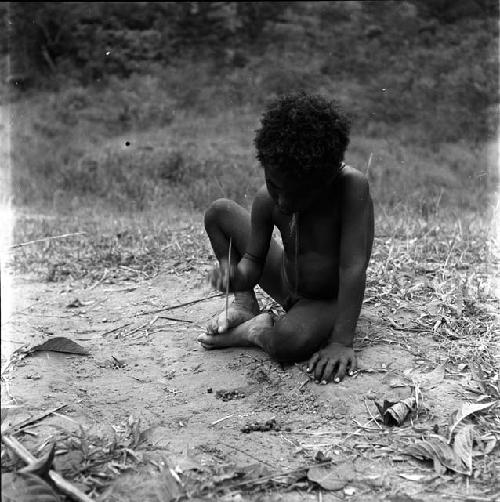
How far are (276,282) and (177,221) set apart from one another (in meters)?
2.69

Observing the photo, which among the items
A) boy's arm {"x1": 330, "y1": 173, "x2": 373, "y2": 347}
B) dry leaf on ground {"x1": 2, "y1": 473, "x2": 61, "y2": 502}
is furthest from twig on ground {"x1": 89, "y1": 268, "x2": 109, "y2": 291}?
dry leaf on ground {"x1": 2, "y1": 473, "x2": 61, "y2": 502}

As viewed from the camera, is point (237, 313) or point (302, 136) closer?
point (302, 136)

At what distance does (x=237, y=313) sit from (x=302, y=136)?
93 centimetres

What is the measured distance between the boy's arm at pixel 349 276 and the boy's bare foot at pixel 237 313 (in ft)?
1.41

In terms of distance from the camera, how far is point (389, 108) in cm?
968

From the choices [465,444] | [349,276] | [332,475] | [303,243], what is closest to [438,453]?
[465,444]

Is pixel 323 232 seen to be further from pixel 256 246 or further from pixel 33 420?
pixel 33 420

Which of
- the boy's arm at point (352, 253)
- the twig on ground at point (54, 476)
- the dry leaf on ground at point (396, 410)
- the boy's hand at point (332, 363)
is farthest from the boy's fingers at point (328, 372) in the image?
the twig on ground at point (54, 476)

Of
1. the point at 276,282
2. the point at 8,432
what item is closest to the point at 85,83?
the point at 276,282

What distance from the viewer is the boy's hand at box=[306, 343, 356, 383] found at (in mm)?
2471

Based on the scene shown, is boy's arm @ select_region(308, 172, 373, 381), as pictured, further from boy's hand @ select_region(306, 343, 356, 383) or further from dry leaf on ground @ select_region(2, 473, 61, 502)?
dry leaf on ground @ select_region(2, 473, 61, 502)

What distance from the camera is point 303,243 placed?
2.66 meters

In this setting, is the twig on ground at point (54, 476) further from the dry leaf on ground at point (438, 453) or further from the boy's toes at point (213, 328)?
the boy's toes at point (213, 328)

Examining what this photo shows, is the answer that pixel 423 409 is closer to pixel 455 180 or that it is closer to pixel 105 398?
pixel 105 398
